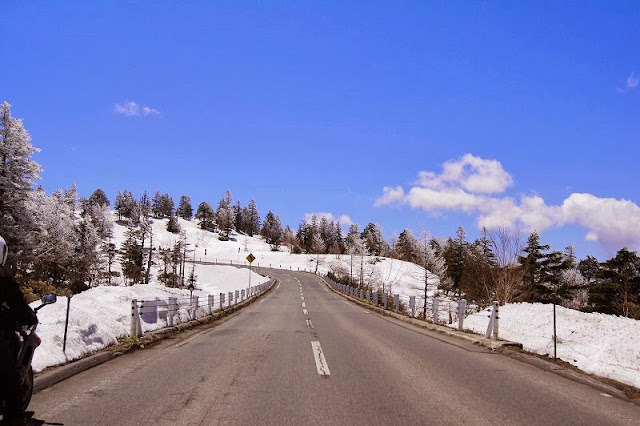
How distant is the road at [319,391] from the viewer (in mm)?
5609

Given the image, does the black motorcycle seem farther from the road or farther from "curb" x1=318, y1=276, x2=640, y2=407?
"curb" x1=318, y1=276, x2=640, y2=407

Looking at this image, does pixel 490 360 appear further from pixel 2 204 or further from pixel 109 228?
pixel 109 228

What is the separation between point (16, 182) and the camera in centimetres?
3731

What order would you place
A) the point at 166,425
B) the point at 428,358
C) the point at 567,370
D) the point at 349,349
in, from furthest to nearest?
the point at 349,349
the point at 428,358
the point at 567,370
the point at 166,425

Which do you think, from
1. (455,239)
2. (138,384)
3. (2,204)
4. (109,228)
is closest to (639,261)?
(138,384)

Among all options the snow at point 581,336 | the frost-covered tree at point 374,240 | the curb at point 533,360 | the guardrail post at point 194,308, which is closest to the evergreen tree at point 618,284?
the snow at point 581,336

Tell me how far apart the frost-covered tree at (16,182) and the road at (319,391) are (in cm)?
3213

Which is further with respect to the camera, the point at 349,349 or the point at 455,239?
the point at 455,239

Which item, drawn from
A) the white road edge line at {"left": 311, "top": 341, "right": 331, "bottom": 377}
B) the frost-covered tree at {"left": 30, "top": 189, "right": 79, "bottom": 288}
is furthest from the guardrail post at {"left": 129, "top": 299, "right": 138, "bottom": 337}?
the frost-covered tree at {"left": 30, "top": 189, "right": 79, "bottom": 288}

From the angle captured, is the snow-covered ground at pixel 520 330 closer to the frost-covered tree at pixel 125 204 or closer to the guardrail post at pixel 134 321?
the guardrail post at pixel 134 321

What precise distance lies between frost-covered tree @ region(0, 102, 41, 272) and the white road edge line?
33.2 metres

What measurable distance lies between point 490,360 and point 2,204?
127 ft

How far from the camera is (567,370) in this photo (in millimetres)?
9102

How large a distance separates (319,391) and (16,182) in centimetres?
3961
